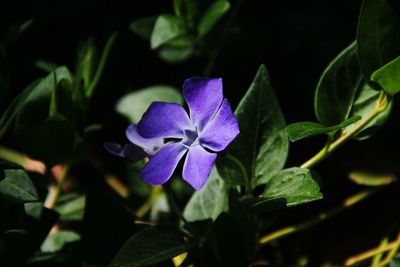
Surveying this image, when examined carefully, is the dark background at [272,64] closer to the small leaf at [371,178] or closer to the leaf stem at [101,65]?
the small leaf at [371,178]

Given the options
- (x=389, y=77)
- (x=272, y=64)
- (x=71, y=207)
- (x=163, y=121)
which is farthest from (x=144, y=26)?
(x=389, y=77)

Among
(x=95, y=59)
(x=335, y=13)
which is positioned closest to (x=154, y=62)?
(x=95, y=59)

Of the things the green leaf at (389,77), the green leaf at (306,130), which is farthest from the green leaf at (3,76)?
the green leaf at (389,77)

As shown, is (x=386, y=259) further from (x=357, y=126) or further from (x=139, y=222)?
(x=139, y=222)

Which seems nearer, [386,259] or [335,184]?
[386,259]

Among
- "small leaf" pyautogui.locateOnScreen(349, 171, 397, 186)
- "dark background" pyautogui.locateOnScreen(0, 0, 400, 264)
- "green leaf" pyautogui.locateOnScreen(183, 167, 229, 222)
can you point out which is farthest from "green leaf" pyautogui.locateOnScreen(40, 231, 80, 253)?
"small leaf" pyautogui.locateOnScreen(349, 171, 397, 186)

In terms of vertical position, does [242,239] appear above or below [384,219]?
above

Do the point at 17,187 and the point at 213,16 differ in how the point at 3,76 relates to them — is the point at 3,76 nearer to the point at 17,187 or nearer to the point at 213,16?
the point at 17,187
